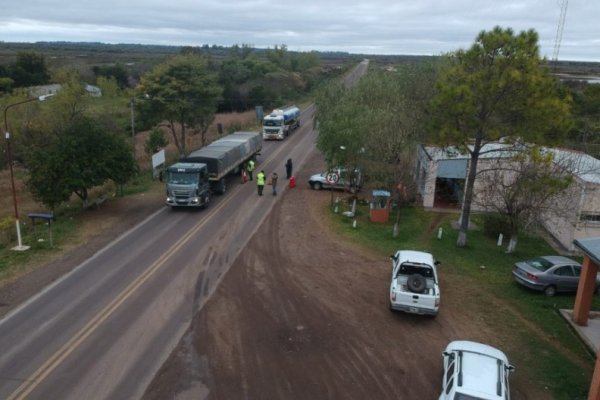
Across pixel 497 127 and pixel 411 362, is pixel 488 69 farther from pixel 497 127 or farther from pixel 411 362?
pixel 411 362

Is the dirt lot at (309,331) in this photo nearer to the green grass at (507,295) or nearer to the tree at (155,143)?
the green grass at (507,295)

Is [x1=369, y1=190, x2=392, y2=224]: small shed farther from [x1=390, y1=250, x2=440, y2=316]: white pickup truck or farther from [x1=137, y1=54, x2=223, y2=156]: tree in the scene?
[x1=137, y1=54, x2=223, y2=156]: tree

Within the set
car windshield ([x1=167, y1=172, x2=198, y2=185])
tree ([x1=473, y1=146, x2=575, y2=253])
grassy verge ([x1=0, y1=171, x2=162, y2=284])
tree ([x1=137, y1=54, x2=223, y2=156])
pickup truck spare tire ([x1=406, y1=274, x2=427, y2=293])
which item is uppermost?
tree ([x1=137, y1=54, x2=223, y2=156])

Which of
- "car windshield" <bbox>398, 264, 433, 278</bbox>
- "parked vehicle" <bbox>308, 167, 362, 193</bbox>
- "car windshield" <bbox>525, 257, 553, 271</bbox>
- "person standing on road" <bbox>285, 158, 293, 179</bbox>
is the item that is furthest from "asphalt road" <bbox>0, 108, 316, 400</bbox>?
"car windshield" <bbox>525, 257, 553, 271</bbox>

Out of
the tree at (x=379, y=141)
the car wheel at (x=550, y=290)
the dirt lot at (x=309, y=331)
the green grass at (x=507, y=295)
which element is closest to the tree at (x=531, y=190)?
the green grass at (x=507, y=295)

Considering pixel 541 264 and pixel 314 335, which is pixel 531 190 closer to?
pixel 541 264

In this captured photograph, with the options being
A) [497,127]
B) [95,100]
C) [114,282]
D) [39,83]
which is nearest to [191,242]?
[114,282]
